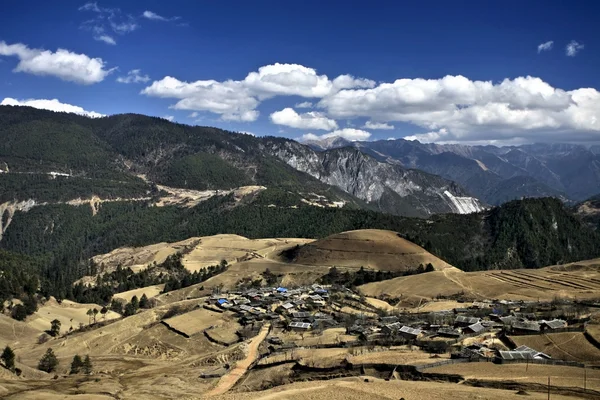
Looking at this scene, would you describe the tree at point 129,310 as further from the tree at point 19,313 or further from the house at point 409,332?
the house at point 409,332

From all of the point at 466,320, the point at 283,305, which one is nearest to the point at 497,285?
the point at 466,320

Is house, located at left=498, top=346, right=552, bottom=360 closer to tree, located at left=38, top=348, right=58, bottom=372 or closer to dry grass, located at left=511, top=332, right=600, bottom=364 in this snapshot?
dry grass, located at left=511, top=332, right=600, bottom=364

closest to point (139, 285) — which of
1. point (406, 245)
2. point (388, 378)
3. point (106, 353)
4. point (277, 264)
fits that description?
point (277, 264)

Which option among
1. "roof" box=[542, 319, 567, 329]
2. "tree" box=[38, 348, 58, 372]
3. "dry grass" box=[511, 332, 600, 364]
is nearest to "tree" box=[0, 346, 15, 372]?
"tree" box=[38, 348, 58, 372]

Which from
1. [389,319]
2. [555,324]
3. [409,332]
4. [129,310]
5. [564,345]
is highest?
[555,324]

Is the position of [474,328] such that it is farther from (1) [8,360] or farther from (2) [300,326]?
(1) [8,360]

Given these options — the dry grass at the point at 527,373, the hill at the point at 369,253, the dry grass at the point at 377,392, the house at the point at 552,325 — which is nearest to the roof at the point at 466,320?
the house at the point at 552,325
